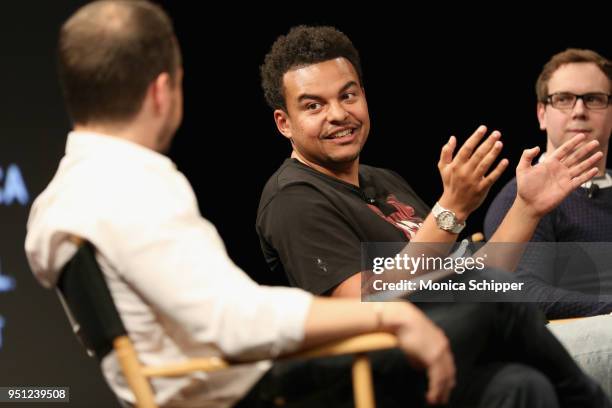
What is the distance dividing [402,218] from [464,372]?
0.96 meters

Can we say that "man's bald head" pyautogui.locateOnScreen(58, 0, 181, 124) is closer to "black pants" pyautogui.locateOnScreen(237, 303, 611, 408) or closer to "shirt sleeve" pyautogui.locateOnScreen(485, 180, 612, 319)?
"black pants" pyautogui.locateOnScreen(237, 303, 611, 408)

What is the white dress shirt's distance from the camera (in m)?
1.46

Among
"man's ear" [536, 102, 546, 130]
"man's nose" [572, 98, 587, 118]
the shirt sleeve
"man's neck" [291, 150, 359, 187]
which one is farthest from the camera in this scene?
"man's ear" [536, 102, 546, 130]

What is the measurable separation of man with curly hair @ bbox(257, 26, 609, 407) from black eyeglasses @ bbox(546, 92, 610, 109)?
642mm

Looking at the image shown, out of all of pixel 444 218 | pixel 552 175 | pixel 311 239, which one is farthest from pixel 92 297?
pixel 552 175

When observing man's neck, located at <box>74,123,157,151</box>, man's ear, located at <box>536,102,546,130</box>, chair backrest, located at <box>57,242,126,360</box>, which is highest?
man's ear, located at <box>536,102,546,130</box>

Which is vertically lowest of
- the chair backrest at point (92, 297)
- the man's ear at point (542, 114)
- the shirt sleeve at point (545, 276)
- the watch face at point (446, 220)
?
the shirt sleeve at point (545, 276)

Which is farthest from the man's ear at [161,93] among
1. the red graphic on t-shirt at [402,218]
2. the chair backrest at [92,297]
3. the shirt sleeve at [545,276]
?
the shirt sleeve at [545,276]

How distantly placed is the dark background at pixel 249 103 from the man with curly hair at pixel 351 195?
3.97 feet

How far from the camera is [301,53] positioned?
2555 mm

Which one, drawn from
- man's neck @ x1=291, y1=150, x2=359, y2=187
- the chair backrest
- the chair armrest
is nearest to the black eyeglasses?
man's neck @ x1=291, y1=150, x2=359, y2=187

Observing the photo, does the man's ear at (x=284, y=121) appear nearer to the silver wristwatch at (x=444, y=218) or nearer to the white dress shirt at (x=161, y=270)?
the silver wristwatch at (x=444, y=218)

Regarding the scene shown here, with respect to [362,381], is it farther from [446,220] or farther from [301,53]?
[301,53]

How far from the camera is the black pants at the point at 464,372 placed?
5.21ft
